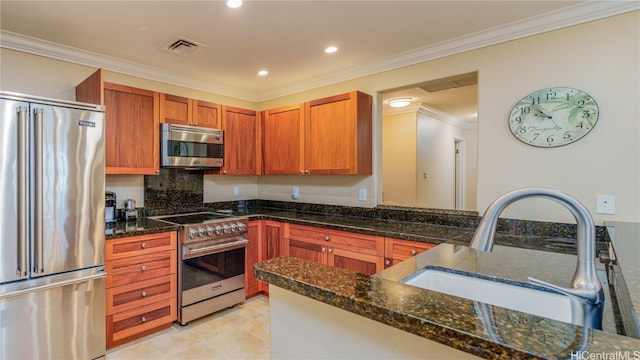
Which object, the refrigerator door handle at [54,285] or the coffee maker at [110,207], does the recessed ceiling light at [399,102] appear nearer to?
the coffee maker at [110,207]

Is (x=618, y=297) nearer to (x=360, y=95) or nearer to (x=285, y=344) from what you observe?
(x=285, y=344)

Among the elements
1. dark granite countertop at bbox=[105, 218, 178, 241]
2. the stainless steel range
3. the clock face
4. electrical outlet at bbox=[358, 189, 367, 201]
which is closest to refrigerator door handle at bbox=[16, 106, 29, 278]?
dark granite countertop at bbox=[105, 218, 178, 241]

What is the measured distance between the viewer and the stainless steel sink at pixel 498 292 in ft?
3.12

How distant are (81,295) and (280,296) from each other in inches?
78.6

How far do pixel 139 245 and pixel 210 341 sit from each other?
3.17 feet

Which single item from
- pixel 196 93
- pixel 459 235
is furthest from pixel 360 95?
pixel 196 93

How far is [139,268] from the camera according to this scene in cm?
254

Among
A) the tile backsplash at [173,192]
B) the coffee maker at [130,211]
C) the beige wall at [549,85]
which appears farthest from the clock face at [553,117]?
the coffee maker at [130,211]

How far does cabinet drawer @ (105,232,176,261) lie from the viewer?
94.2 inches

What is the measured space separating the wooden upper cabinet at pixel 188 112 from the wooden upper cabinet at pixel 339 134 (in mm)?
1062

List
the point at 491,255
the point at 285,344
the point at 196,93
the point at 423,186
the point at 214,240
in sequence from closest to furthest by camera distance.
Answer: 1. the point at 285,344
2. the point at 491,255
3. the point at 214,240
4. the point at 196,93
5. the point at 423,186

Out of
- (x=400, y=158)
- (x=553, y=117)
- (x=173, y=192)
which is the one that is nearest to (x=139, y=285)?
(x=173, y=192)

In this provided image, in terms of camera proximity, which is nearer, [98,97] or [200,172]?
[98,97]

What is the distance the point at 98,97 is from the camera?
2441 millimetres
